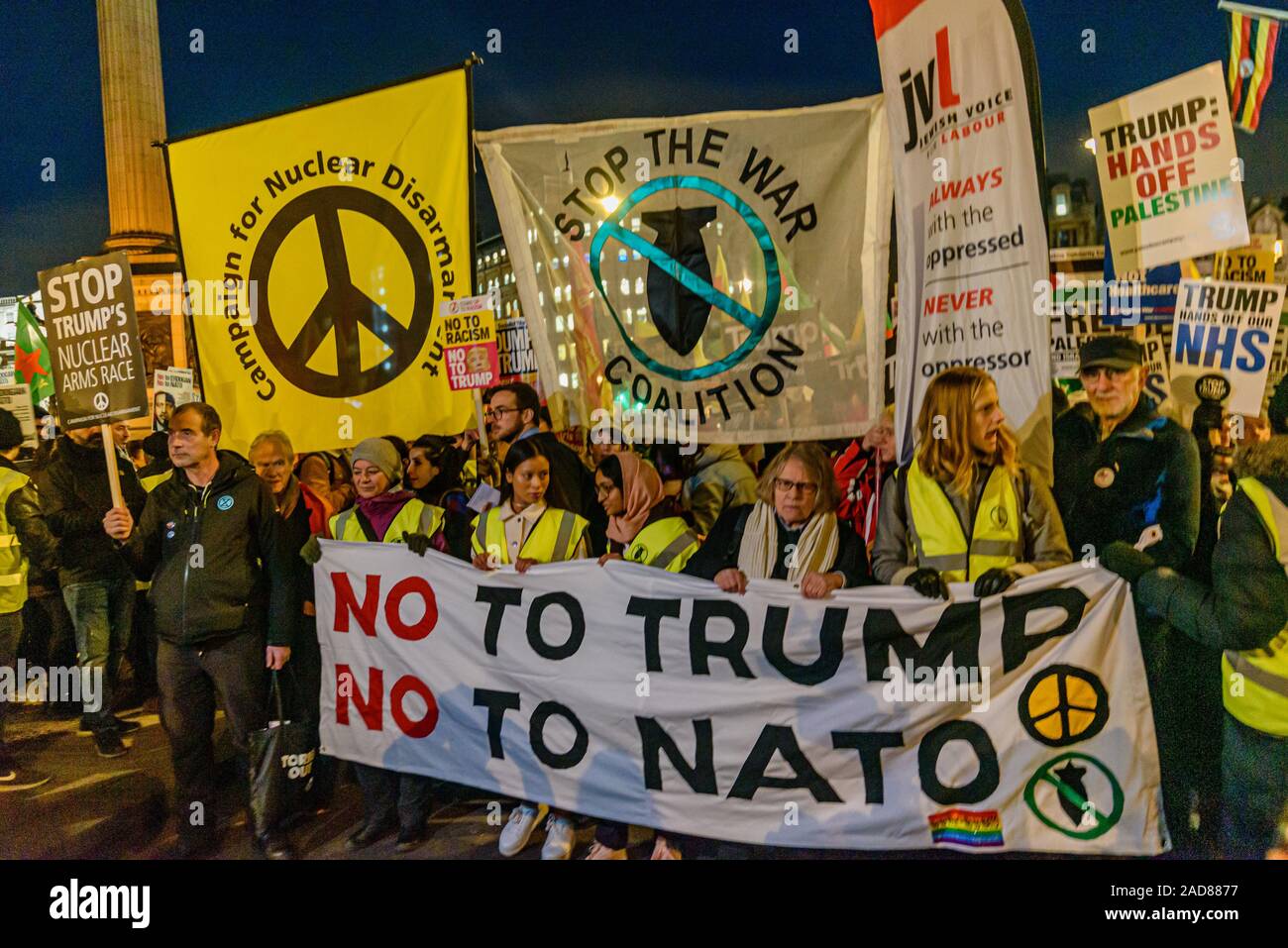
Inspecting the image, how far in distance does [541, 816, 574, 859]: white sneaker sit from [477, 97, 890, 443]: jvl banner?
182 cm

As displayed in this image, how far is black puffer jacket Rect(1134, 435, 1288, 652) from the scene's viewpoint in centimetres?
347

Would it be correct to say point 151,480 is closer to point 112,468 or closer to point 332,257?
point 112,468

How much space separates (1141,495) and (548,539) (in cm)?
253

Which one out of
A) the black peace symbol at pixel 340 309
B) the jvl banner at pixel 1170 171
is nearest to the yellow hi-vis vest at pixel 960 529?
the jvl banner at pixel 1170 171

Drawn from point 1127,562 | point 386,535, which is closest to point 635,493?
point 386,535

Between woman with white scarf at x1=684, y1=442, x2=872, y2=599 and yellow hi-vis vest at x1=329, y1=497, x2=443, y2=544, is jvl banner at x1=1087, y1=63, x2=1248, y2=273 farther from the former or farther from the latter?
yellow hi-vis vest at x1=329, y1=497, x2=443, y2=544

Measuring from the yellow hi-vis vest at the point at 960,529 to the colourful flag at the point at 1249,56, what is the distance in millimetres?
2320

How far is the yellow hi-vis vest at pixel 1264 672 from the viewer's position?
345 centimetres

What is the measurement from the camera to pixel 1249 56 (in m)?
4.38

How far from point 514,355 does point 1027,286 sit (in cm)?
456

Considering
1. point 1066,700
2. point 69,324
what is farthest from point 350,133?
point 1066,700

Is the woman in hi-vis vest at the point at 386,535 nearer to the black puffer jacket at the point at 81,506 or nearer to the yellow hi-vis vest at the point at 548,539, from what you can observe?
the yellow hi-vis vest at the point at 548,539

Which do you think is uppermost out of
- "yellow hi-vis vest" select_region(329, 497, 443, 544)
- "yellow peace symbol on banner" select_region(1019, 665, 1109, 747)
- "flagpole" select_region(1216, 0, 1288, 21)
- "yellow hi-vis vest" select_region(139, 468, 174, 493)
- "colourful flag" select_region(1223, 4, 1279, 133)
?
"flagpole" select_region(1216, 0, 1288, 21)

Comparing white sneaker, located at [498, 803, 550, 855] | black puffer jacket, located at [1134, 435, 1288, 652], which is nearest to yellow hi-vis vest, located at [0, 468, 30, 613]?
white sneaker, located at [498, 803, 550, 855]
